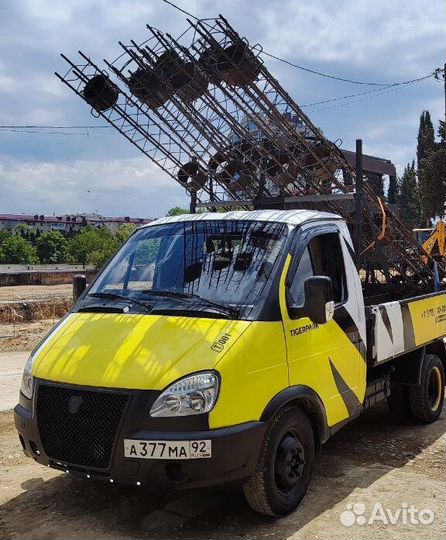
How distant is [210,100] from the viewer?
10.7 m

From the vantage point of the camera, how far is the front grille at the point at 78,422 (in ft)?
11.9

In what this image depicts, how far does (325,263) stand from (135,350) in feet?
6.16

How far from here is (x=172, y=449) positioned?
3.47m

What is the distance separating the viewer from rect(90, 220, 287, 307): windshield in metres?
4.26

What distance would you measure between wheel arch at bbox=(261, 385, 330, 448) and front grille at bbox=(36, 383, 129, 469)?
954 mm

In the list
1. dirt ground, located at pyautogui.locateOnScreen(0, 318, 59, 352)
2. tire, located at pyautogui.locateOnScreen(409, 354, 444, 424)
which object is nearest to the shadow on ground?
tire, located at pyautogui.locateOnScreen(409, 354, 444, 424)

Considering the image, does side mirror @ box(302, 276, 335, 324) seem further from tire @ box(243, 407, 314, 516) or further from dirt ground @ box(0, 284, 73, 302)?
dirt ground @ box(0, 284, 73, 302)

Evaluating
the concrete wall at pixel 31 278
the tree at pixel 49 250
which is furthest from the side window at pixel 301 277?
the tree at pixel 49 250

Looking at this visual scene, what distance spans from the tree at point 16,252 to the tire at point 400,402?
356 feet

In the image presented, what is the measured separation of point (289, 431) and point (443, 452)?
2330 mm

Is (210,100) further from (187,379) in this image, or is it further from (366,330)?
(187,379)

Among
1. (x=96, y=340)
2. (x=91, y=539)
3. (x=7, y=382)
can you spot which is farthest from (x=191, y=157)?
(x=91, y=539)

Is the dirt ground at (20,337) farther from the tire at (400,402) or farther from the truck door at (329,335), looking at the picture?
the truck door at (329,335)

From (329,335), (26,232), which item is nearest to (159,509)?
(329,335)
